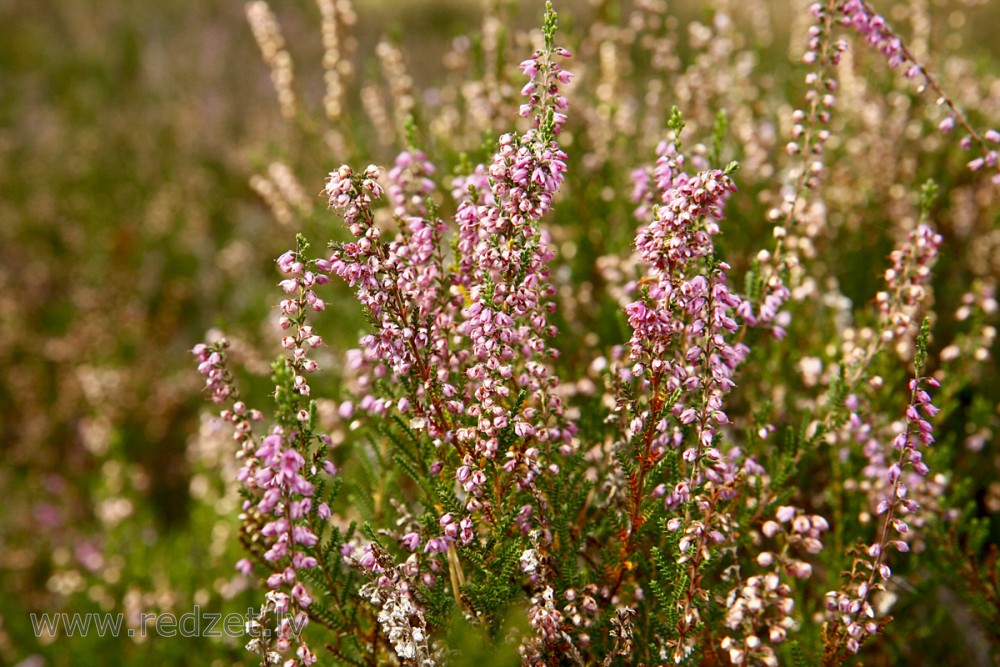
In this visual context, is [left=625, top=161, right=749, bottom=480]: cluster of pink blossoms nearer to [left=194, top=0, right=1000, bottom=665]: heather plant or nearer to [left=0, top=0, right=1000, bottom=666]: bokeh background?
[left=194, top=0, right=1000, bottom=665]: heather plant

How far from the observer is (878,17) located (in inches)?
95.6

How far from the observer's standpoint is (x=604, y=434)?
8.27 feet

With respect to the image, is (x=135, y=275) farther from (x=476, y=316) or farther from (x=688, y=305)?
(x=688, y=305)

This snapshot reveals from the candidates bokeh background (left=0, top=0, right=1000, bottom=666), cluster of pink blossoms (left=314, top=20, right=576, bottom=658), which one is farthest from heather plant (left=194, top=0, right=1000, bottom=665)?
bokeh background (left=0, top=0, right=1000, bottom=666)

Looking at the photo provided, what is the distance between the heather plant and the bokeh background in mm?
1418

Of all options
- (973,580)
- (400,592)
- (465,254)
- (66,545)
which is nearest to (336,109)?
(465,254)

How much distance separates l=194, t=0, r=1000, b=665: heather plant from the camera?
1734mm

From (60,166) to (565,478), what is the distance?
10.1m

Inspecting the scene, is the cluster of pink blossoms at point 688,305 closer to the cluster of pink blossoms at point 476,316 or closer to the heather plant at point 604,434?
the heather plant at point 604,434

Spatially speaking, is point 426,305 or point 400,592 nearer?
point 400,592

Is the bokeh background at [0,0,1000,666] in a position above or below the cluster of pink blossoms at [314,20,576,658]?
above

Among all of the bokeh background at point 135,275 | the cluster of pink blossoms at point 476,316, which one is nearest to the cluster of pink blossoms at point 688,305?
the cluster of pink blossoms at point 476,316

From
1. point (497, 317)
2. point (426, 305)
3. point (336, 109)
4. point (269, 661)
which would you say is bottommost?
point (269, 661)

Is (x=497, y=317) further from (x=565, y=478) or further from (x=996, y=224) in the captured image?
(x=996, y=224)
